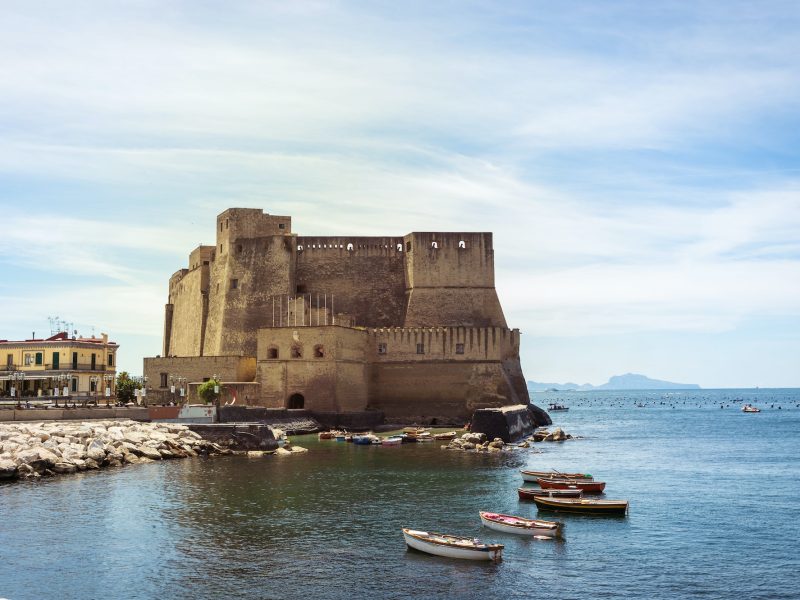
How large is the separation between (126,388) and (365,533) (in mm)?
29093

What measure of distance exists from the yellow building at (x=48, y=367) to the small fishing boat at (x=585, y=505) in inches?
1053

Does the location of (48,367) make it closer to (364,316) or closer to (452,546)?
(364,316)

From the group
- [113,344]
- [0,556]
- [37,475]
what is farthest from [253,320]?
[0,556]

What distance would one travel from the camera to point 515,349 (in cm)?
4953

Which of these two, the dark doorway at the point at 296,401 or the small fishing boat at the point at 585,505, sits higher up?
the dark doorway at the point at 296,401

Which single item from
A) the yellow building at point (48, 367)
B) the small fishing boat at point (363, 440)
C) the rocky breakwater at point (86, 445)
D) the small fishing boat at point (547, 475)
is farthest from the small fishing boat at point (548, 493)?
the yellow building at point (48, 367)

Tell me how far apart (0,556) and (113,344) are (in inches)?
1274

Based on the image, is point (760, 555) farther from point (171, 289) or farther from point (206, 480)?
point (171, 289)

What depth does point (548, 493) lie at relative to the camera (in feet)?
71.7

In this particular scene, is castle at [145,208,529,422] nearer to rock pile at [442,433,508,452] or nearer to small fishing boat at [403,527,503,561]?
rock pile at [442,433,508,452]

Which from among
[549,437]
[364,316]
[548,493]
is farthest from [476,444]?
[364,316]

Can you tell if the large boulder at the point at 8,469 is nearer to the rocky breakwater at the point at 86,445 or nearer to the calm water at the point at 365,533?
the rocky breakwater at the point at 86,445

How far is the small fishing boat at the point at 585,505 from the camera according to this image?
20.8 metres

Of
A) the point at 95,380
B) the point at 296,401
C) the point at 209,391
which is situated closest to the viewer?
the point at 209,391
